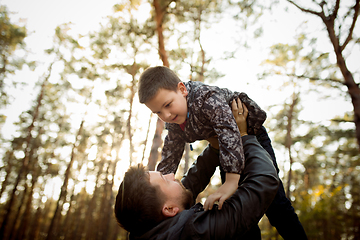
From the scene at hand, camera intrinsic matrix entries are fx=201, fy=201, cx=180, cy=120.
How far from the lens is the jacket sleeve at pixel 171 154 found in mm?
2256

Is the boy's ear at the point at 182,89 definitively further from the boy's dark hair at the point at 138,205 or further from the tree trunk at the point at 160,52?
the tree trunk at the point at 160,52

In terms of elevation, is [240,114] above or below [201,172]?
above

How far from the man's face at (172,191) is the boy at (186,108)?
57 centimetres

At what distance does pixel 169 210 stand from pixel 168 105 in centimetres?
101

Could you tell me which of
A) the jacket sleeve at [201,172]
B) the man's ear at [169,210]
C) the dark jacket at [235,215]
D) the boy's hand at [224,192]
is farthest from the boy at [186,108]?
the man's ear at [169,210]

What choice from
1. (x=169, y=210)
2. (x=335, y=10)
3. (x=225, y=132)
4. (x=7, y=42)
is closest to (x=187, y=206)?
(x=169, y=210)

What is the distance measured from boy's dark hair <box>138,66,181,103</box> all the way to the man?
2.70 feet

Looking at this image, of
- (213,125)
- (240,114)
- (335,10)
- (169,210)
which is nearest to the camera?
(169,210)

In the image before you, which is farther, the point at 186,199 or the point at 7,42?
the point at 7,42

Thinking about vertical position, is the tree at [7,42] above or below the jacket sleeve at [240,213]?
above

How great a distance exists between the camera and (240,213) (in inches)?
45.9

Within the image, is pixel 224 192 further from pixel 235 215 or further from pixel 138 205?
pixel 138 205

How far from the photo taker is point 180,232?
1.24 metres

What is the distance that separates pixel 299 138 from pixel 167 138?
44.7 feet
